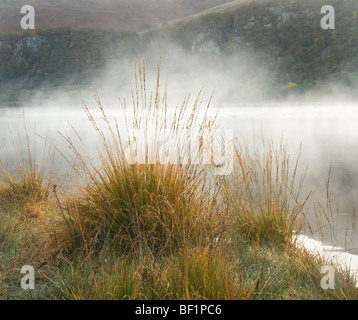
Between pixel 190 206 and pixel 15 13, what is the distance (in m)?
64.7

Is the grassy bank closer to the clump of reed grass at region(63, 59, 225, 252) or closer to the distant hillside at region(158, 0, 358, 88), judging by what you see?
the clump of reed grass at region(63, 59, 225, 252)

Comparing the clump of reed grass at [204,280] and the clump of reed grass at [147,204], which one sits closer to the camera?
the clump of reed grass at [204,280]

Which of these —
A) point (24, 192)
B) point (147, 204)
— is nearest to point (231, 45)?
point (24, 192)

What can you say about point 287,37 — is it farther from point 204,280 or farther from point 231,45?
point 204,280

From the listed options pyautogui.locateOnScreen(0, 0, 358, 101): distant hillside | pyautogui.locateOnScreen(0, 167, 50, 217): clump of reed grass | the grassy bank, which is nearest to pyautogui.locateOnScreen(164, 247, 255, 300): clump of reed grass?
the grassy bank

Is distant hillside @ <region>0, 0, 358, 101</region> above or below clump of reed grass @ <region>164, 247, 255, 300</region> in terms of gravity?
above

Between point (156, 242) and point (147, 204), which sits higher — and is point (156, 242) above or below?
below

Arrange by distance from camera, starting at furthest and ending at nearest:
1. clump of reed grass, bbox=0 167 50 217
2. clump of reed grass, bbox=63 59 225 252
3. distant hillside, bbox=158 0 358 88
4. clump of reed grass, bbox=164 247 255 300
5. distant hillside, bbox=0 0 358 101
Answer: distant hillside, bbox=0 0 358 101
distant hillside, bbox=158 0 358 88
clump of reed grass, bbox=0 167 50 217
clump of reed grass, bbox=63 59 225 252
clump of reed grass, bbox=164 247 255 300

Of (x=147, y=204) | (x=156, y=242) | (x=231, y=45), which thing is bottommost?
(x=156, y=242)

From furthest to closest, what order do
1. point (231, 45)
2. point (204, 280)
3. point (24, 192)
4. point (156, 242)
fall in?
1. point (231, 45)
2. point (24, 192)
3. point (156, 242)
4. point (204, 280)

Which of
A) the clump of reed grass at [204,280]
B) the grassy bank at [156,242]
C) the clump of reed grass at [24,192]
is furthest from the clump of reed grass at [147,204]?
the clump of reed grass at [24,192]

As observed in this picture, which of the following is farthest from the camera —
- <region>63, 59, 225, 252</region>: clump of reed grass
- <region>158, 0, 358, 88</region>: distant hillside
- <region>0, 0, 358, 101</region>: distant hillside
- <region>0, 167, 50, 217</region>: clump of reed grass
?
<region>0, 0, 358, 101</region>: distant hillside

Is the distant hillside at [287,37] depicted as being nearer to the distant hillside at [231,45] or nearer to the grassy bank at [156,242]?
the distant hillside at [231,45]

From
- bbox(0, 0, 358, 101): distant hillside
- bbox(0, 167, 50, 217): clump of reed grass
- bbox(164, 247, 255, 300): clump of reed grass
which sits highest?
bbox(0, 0, 358, 101): distant hillside
